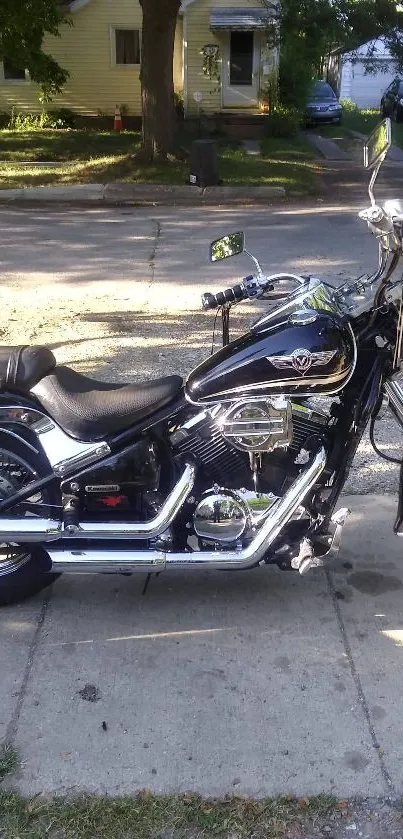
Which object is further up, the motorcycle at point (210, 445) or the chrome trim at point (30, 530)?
the motorcycle at point (210, 445)

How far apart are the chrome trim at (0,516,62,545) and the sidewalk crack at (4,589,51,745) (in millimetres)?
398

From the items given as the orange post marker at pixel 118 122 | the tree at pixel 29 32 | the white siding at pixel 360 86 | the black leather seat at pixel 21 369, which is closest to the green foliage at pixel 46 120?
the orange post marker at pixel 118 122

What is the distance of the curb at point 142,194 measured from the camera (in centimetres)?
1441

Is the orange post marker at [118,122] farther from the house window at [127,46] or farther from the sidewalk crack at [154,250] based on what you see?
the sidewalk crack at [154,250]

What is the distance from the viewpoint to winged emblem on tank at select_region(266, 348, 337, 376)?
2971mm

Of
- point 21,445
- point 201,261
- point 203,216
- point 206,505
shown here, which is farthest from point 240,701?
point 203,216

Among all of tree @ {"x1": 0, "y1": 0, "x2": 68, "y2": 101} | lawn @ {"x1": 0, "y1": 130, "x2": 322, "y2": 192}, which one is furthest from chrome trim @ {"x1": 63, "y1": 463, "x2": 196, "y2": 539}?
tree @ {"x1": 0, "y1": 0, "x2": 68, "y2": 101}

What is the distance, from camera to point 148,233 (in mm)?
11438

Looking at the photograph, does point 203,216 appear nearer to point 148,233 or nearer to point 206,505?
point 148,233

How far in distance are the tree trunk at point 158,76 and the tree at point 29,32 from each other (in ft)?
7.35

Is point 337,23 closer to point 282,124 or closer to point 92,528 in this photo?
point 282,124

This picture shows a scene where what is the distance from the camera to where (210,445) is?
10.6 feet

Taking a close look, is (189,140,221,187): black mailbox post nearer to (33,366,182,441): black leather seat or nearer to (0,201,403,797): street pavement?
(0,201,403,797): street pavement

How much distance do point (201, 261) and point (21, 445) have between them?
663 centimetres
